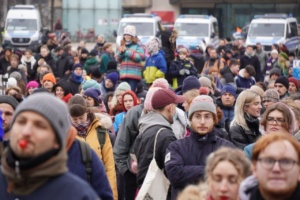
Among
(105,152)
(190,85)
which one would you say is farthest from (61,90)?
(105,152)

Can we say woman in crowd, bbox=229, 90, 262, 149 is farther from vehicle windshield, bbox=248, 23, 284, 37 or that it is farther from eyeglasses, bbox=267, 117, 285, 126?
vehicle windshield, bbox=248, 23, 284, 37

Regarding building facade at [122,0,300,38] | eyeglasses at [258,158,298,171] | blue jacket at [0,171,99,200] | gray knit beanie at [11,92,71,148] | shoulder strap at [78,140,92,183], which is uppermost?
gray knit beanie at [11,92,71,148]

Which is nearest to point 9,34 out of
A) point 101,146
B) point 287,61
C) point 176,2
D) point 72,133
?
point 176,2

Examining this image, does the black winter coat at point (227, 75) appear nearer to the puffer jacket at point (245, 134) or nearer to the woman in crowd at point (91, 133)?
the puffer jacket at point (245, 134)

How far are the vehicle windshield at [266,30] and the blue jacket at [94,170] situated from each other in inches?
1472

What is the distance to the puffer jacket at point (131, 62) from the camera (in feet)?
62.2

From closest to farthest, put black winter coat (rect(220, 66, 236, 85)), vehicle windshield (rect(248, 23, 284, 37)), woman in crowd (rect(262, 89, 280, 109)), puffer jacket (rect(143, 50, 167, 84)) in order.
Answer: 1. woman in crowd (rect(262, 89, 280, 109))
2. puffer jacket (rect(143, 50, 167, 84))
3. black winter coat (rect(220, 66, 236, 85))
4. vehicle windshield (rect(248, 23, 284, 37))

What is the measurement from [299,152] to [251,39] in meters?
38.8

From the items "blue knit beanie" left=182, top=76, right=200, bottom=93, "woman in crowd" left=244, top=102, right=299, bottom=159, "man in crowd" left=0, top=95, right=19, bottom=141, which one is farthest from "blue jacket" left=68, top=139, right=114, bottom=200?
"blue knit beanie" left=182, top=76, right=200, bottom=93

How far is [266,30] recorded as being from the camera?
44375 millimetres

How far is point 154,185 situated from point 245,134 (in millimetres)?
1458

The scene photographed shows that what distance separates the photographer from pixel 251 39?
144ft

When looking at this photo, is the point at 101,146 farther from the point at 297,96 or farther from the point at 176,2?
the point at 176,2

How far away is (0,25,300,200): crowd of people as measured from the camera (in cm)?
489
